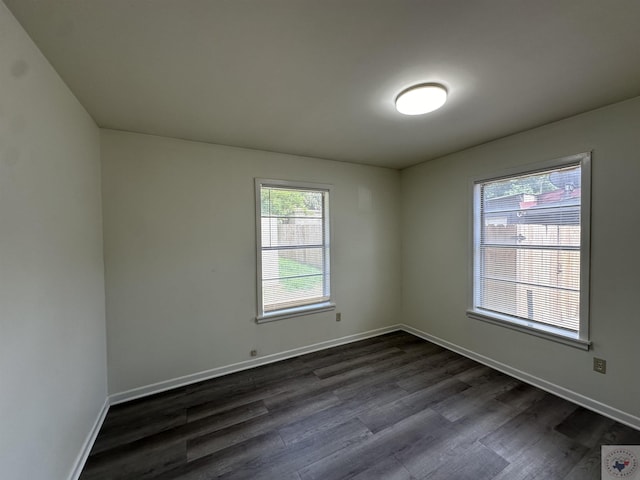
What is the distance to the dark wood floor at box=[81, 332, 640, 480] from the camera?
66.3 inches

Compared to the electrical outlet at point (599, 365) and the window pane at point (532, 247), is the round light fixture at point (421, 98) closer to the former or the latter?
the window pane at point (532, 247)

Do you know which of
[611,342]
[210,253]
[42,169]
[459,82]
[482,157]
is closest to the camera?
[42,169]

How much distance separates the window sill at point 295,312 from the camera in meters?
3.08

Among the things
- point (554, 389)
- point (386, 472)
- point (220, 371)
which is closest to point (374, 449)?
point (386, 472)

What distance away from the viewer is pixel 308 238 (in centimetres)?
344

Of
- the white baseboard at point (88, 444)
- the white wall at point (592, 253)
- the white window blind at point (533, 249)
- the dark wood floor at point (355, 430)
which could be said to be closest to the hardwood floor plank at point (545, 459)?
the dark wood floor at point (355, 430)

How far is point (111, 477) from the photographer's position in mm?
1641

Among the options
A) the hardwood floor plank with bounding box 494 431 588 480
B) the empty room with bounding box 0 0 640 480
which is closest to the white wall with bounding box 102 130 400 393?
the empty room with bounding box 0 0 640 480

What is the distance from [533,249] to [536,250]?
26 mm

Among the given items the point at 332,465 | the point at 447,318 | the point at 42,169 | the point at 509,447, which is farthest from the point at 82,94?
the point at 447,318

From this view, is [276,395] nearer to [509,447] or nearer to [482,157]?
[509,447]

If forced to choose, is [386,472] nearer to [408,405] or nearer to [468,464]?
[468,464]

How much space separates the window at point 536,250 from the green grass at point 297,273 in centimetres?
197

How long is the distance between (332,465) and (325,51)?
257 cm
